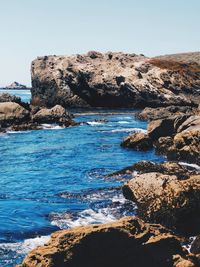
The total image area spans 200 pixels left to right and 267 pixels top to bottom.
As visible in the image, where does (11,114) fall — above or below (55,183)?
above

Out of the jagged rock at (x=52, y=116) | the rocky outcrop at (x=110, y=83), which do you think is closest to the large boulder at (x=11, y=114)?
the jagged rock at (x=52, y=116)

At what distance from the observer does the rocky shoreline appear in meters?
15.2

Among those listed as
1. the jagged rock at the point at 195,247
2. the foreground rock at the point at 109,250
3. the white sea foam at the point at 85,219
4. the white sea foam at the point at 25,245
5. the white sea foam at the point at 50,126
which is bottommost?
the white sea foam at the point at 50,126

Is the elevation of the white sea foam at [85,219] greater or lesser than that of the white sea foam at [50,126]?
greater

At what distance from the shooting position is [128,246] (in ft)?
50.8

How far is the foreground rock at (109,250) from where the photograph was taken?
48.4 ft

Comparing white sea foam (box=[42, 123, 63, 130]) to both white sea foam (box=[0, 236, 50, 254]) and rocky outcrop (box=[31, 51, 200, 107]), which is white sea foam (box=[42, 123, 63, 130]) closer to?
rocky outcrop (box=[31, 51, 200, 107])

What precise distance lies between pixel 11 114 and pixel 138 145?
2664 centimetres

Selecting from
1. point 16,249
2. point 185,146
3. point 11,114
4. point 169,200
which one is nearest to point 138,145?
point 185,146

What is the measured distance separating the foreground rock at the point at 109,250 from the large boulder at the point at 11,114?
51.2 meters

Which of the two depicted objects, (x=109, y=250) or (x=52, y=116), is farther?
(x=52, y=116)

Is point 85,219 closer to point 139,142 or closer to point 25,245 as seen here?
point 25,245

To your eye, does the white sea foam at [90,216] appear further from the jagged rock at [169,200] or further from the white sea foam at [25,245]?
the white sea foam at [25,245]

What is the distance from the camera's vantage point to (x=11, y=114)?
65500 mm
